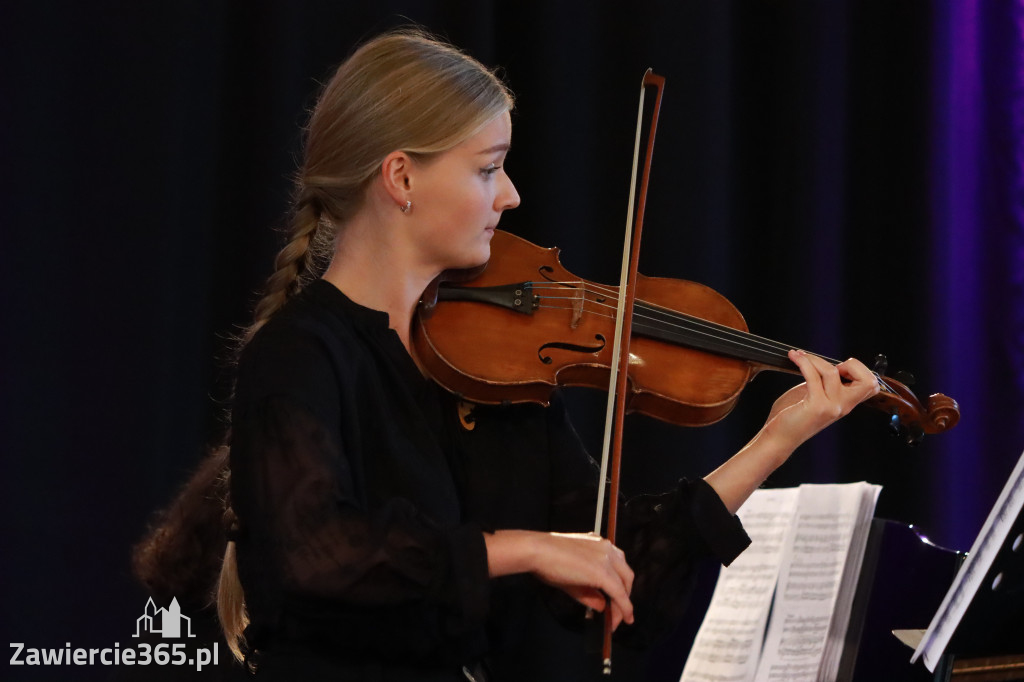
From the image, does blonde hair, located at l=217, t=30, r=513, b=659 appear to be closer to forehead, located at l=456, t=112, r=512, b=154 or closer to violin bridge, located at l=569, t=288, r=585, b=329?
forehead, located at l=456, t=112, r=512, b=154

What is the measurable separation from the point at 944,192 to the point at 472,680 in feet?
5.38

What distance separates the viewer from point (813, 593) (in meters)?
1.54

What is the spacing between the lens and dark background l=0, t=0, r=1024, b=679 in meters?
2.03

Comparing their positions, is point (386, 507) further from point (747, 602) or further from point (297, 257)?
point (747, 602)

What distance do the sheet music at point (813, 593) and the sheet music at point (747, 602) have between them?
0.06ft

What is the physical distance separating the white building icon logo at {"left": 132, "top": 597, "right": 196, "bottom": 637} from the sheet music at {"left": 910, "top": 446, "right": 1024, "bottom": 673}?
4.15 ft

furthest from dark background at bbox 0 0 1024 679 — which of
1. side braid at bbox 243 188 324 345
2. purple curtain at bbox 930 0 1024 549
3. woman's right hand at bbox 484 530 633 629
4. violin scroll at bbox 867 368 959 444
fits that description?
woman's right hand at bbox 484 530 633 629

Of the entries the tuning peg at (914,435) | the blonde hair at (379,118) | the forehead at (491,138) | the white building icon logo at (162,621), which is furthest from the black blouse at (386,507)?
the white building icon logo at (162,621)

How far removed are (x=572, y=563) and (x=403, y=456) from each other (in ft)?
0.96

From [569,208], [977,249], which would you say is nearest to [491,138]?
[569,208]

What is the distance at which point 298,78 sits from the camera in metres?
2.14

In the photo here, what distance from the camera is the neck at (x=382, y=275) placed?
1.40 m

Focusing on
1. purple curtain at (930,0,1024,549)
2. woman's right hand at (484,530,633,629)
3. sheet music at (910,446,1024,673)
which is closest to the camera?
woman's right hand at (484,530,633,629)

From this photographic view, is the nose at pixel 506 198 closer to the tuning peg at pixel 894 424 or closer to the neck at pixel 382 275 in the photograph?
the neck at pixel 382 275
